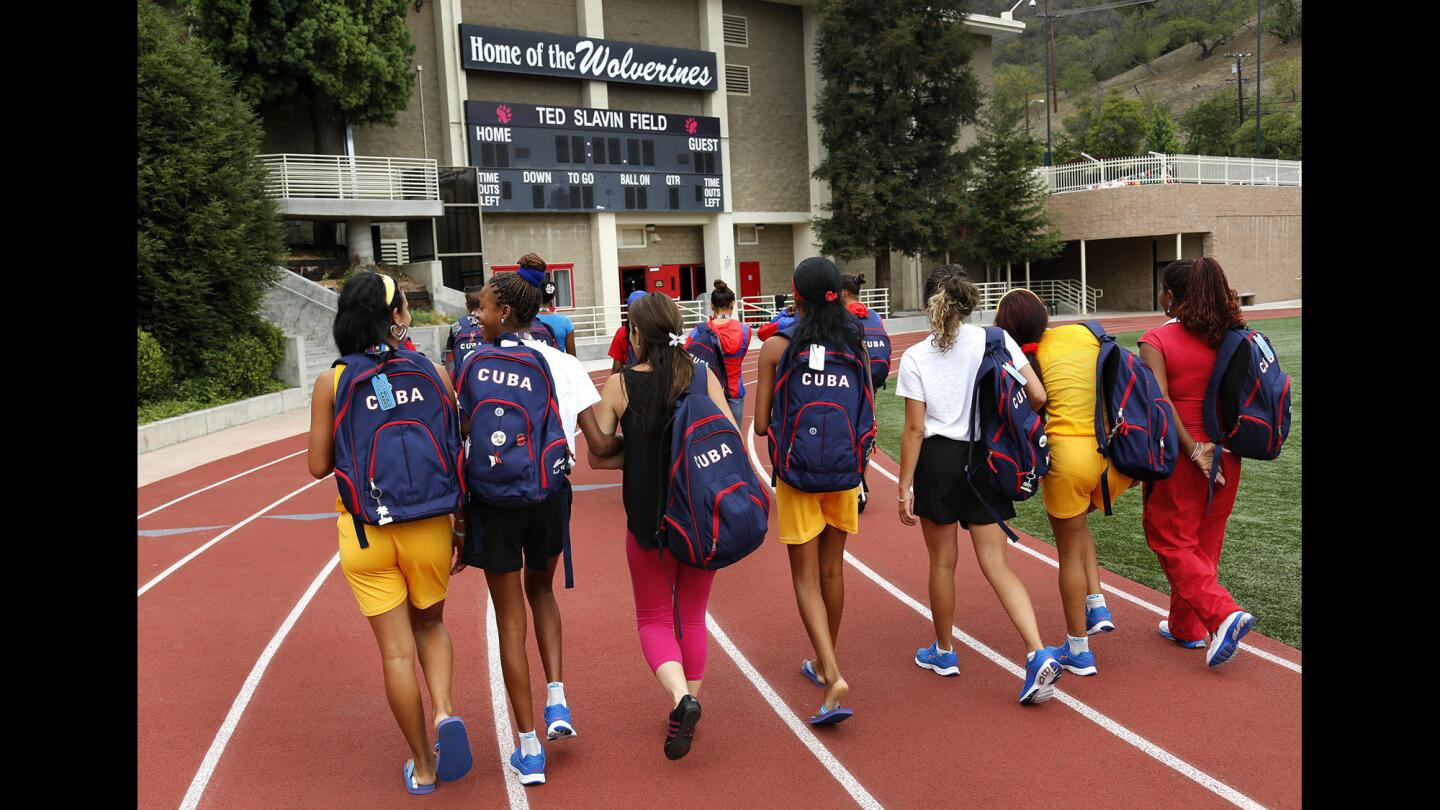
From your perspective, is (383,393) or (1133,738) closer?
(383,393)

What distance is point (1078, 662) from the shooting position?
5.04 meters

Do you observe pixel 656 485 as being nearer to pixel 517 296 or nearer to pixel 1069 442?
pixel 517 296

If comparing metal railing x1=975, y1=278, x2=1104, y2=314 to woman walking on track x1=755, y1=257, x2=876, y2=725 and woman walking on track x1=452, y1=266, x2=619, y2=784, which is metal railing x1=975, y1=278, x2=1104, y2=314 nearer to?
woman walking on track x1=755, y1=257, x2=876, y2=725

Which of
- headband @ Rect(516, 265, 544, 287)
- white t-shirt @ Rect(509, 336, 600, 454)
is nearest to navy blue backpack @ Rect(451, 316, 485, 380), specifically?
headband @ Rect(516, 265, 544, 287)

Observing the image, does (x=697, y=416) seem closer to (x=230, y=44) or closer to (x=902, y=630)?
(x=902, y=630)

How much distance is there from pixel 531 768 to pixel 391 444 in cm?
143

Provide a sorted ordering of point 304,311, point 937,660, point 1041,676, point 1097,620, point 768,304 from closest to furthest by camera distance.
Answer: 1. point 1041,676
2. point 937,660
3. point 1097,620
4. point 304,311
5. point 768,304

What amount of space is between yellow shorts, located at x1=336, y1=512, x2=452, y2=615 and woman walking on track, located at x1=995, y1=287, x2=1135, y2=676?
288cm

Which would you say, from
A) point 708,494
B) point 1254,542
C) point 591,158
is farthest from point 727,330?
point 591,158

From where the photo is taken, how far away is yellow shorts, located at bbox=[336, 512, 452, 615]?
12.6 ft

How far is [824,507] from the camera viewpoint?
464 centimetres

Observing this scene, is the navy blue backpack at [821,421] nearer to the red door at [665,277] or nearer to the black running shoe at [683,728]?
the black running shoe at [683,728]

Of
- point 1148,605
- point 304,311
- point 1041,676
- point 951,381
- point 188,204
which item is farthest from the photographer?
point 304,311
